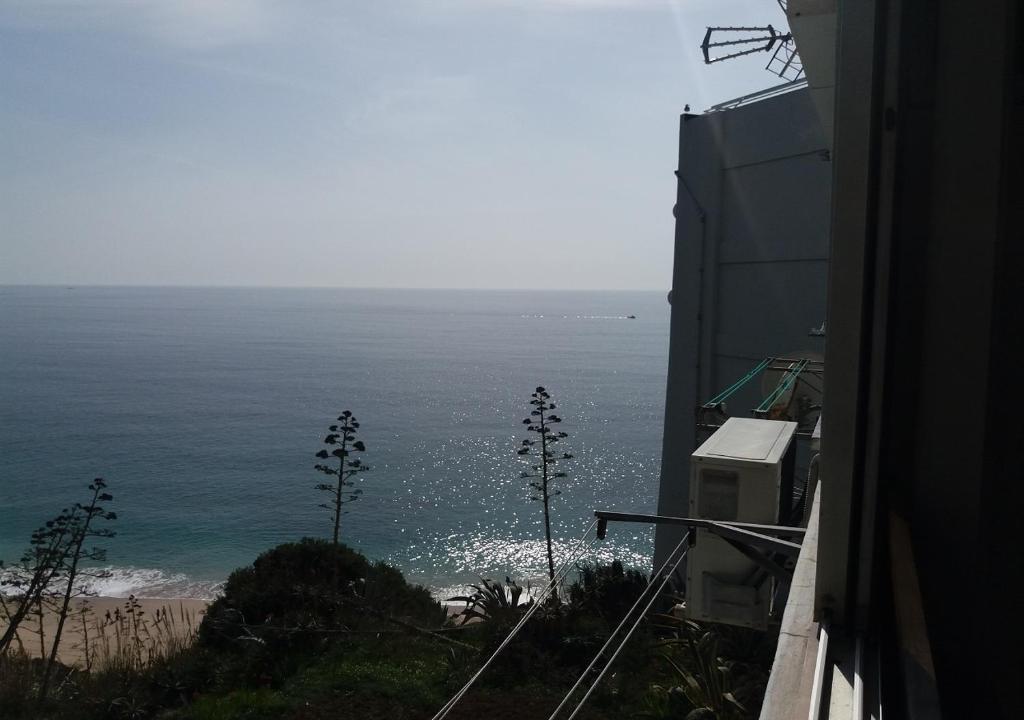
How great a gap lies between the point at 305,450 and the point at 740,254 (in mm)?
41401

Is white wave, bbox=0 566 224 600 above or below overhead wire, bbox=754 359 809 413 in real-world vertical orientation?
below

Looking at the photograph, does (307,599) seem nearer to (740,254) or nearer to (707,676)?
(707,676)

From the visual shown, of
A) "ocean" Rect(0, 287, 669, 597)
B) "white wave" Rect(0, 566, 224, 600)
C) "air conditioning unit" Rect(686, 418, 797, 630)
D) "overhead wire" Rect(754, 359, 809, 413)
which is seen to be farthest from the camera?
"ocean" Rect(0, 287, 669, 597)

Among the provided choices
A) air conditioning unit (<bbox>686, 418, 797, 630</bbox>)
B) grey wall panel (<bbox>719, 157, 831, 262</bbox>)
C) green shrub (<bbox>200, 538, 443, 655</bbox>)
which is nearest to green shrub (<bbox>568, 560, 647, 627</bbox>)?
green shrub (<bbox>200, 538, 443, 655</bbox>)

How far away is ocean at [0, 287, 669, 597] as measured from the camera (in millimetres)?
36625

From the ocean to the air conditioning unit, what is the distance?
2580 centimetres

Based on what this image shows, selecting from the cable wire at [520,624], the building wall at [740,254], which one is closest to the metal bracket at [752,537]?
the cable wire at [520,624]

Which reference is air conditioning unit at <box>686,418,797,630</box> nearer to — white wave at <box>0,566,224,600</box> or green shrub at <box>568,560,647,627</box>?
green shrub at <box>568,560,647,627</box>

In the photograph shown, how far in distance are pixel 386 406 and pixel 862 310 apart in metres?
67.9

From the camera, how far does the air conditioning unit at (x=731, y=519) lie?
16.7 ft

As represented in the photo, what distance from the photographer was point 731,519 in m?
5.12

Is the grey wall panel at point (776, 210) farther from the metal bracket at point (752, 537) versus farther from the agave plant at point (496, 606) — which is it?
the metal bracket at point (752, 537)

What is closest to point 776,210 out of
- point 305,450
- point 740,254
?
point 740,254

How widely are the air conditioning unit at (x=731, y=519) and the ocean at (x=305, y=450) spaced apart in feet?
84.6
